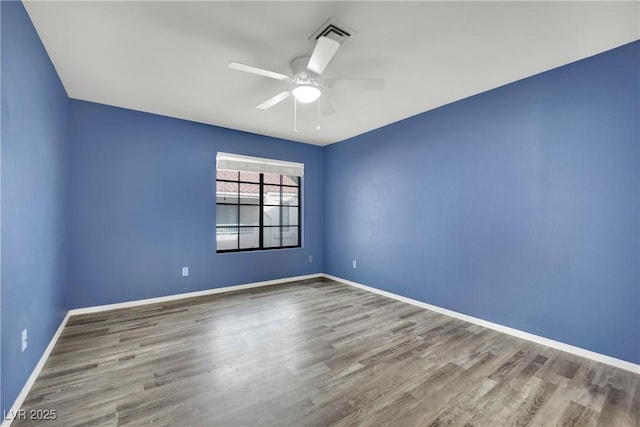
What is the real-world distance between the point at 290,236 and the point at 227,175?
164 centimetres

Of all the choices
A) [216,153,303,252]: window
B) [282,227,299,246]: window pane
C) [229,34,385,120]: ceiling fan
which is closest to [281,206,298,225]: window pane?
[216,153,303,252]: window

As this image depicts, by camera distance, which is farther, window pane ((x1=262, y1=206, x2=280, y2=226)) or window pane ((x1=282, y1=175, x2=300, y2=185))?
window pane ((x1=282, y1=175, x2=300, y2=185))

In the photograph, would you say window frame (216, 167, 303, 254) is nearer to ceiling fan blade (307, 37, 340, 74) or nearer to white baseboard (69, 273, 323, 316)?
white baseboard (69, 273, 323, 316)

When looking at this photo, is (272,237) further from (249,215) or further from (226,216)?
(226,216)

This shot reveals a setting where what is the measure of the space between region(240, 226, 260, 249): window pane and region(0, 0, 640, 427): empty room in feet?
1.06

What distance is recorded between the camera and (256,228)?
15.7ft

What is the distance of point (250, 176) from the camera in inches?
185

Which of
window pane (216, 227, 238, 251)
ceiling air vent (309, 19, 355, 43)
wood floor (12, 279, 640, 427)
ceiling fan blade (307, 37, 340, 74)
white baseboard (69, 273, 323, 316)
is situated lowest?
wood floor (12, 279, 640, 427)

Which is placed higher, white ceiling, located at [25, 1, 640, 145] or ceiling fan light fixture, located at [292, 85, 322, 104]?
white ceiling, located at [25, 1, 640, 145]

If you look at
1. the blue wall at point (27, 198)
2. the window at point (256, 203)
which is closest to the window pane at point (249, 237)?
the window at point (256, 203)

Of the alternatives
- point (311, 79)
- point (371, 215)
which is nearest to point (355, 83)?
point (311, 79)

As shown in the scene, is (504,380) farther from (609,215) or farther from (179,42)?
(179,42)

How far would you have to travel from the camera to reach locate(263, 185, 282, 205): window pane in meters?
4.87

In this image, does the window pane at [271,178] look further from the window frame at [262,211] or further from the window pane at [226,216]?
the window pane at [226,216]
